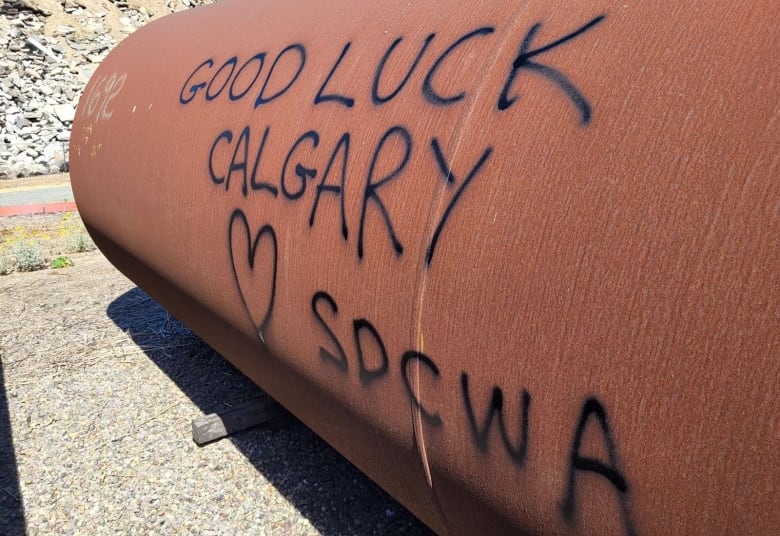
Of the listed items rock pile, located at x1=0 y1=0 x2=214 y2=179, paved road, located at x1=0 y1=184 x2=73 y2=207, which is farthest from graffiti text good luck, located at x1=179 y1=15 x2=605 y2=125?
rock pile, located at x1=0 y1=0 x2=214 y2=179

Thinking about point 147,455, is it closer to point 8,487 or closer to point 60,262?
point 8,487

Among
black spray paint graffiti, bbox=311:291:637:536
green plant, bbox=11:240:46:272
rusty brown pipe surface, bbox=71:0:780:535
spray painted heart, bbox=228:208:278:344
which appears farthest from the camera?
green plant, bbox=11:240:46:272

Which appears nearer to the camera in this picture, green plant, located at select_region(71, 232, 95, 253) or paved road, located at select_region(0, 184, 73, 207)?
green plant, located at select_region(71, 232, 95, 253)

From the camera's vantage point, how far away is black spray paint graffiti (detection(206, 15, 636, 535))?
1.32 metres

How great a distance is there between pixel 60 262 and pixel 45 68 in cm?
1077

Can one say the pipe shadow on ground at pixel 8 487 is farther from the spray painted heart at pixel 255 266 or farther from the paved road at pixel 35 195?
the paved road at pixel 35 195

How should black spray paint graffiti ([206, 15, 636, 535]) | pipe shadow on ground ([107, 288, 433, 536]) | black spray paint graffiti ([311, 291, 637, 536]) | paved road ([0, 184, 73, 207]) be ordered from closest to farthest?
black spray paint graffiti ([311, 291, 637, 536]) → black spray paint graffiti ([206, 15, 636, 535]) → pipe shadow on ground ([107, 288, 433, 536]) → paved road ([0, 184, 73, 207])

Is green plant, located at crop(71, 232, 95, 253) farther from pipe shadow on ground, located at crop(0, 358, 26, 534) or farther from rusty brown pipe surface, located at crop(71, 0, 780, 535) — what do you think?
rusty brown pipe surface, located at crop(71, 0, 780, 535)

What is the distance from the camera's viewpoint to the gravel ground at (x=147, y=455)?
2846 mm

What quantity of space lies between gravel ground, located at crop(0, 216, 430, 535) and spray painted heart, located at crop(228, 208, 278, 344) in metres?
0.98

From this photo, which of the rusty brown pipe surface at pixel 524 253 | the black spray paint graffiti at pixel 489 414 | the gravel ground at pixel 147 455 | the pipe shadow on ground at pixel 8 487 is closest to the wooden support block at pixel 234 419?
the gravel ground at pixel 147 455

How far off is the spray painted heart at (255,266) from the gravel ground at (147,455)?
0.98 meters

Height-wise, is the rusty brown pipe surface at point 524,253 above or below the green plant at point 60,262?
above

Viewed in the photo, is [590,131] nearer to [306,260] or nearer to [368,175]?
[368,175]
